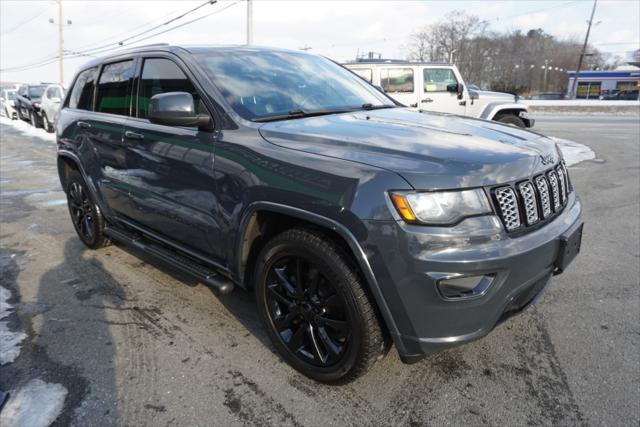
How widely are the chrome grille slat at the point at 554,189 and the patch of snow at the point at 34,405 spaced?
289 centimetres

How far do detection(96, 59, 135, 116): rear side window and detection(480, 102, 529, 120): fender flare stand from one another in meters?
8.44

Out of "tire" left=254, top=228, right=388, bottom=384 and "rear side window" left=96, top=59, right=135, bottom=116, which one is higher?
"rear side window" left=96, top=59, right=135, bottom=116

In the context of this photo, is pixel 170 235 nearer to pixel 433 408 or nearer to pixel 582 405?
pixel 433 408

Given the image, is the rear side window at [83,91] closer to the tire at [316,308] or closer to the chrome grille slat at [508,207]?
the tire at [316,308]

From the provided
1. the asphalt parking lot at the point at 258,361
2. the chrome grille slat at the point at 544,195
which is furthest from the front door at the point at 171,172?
the chrome grille slat at the point at 544,195

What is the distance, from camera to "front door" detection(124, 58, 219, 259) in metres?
2.92

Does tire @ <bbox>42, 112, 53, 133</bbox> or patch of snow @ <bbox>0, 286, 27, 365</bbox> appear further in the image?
tire @ <bbox>42, 112, 53, 133</bbox>

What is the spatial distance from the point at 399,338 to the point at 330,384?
24.3 inches

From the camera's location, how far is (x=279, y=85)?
3.21 m

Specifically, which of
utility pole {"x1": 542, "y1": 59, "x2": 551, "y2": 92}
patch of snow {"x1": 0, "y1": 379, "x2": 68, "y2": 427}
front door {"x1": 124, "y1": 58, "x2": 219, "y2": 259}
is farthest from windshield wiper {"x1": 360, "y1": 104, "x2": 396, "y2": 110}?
utility pole {"x1": 542, "y1": 59, "x2": 551, "y2": 92}

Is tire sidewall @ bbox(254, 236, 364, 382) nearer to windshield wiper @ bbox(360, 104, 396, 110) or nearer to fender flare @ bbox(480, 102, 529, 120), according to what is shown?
windshield wiper @ bbox(360, 104, 396, 110)

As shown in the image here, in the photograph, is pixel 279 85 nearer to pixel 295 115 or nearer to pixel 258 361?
pixel 295 115

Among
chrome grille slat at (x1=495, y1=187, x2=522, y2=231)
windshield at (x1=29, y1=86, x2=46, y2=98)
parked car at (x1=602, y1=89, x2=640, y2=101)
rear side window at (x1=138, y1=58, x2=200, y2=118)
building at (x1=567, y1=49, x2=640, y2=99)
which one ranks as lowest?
windshield at (x1=29, y1=86, x2=46, y2=98)

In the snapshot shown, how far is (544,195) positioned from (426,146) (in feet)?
2.31
